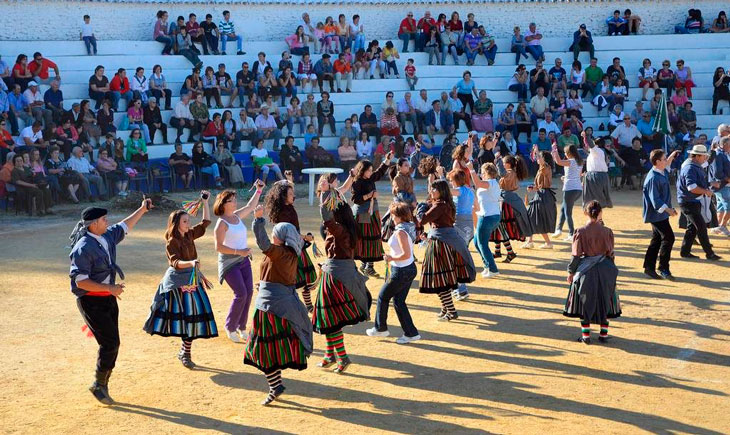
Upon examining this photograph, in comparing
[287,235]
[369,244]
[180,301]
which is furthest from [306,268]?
[287,235]

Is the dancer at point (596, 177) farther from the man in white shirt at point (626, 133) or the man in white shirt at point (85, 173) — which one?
the man in white shirt at point (85, 173)

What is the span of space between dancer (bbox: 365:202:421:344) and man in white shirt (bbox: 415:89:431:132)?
49.4 feet

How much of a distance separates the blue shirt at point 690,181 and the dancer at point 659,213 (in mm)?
648

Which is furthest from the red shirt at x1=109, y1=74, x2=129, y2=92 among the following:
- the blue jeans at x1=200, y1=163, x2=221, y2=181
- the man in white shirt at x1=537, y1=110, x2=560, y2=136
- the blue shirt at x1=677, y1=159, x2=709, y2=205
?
the blue shirt at x1=677, y1=159, x2=709, y2=205

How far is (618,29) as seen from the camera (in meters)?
29.0

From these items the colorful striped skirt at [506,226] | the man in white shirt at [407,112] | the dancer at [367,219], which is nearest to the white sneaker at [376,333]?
the dancer at [367,219]

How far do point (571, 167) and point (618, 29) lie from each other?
15.0 m

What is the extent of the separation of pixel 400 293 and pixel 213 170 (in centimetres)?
1261

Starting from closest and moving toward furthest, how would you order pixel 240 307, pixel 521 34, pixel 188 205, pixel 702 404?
pixel 702 404
pixel 188 205
pixel 240 307
pixel 521 34

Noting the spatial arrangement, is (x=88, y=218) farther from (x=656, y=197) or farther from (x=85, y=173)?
(x=85, y=173)

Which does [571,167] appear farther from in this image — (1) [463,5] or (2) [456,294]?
(1) [463,5]

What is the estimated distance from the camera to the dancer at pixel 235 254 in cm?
965

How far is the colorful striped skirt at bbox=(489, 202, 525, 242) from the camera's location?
45.6 feet

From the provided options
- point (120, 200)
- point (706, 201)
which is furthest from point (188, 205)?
point (120, 200)
